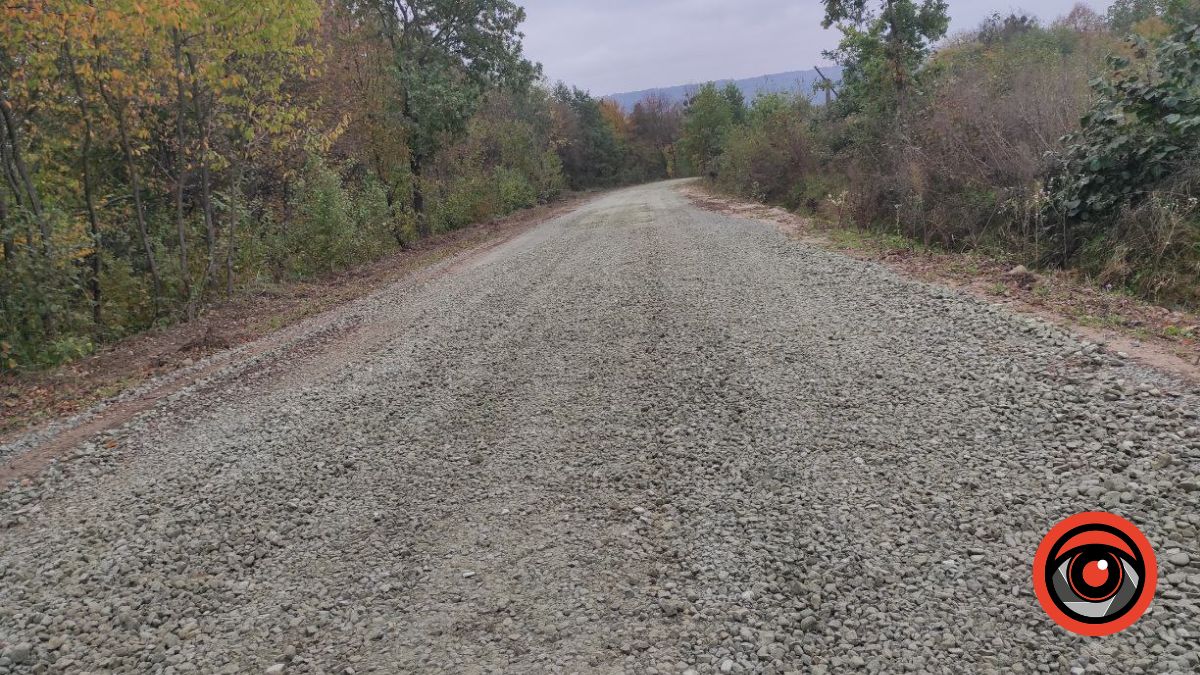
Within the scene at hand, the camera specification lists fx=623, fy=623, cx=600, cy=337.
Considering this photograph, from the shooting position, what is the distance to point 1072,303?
5.08 metres

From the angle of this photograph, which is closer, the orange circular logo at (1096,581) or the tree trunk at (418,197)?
the orange circular logo at (1096,581)

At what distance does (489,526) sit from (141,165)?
9.33 metres

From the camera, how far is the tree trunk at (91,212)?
292 inches

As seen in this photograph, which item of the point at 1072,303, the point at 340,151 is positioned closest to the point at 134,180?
the point at 340,151

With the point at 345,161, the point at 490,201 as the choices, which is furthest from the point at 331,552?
the point at 490,201

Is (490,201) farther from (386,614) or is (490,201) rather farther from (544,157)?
(386,614)

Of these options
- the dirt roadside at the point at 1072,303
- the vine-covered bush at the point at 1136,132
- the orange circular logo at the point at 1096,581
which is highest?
the vine-covered bush at the point at 1136,132

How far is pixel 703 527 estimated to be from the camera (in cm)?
286

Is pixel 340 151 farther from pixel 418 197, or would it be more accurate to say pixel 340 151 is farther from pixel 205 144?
pixel 205 144

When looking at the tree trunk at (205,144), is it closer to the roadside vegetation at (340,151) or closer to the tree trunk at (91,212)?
the roadside vegetation at (340,151)

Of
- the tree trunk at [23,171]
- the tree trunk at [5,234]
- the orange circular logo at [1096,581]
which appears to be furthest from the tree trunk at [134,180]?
the orange circular logo at [1096,581]

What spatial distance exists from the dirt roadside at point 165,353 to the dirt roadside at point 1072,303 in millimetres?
7190

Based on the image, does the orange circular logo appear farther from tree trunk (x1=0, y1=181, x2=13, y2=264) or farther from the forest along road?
tree trunk (x1=0, y1=181, x2=13, y2=264)

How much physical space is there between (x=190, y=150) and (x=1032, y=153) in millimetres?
11645
